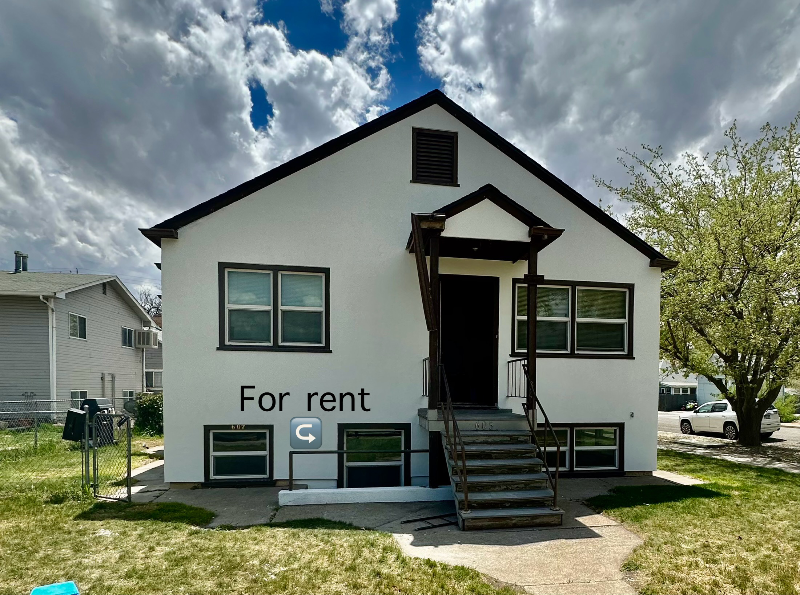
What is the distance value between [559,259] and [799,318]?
794cm

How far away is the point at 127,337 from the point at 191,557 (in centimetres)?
2178

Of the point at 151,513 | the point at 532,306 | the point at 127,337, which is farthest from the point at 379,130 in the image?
the point at 127,337

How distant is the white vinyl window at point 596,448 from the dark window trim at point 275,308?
5238 mm

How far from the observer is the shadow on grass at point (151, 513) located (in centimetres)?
606

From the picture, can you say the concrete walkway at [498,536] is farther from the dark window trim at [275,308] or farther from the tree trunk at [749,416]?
the tree trunk at [749,416]

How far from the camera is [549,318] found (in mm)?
9172

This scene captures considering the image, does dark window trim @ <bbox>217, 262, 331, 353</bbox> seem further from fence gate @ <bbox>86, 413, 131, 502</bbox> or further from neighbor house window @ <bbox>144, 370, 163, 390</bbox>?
neighbor house window @ <bbox>144, 370, 163, 390</bbox>

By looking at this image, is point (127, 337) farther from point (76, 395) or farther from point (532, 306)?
point (532, 306)

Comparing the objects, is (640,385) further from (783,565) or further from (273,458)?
(273,458)


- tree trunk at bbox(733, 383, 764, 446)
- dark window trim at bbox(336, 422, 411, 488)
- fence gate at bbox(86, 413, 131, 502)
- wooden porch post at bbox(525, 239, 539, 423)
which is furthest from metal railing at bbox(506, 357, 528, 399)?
tree trunk at bbox(733, 383, 764, 446)

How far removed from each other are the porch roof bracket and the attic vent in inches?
64.7

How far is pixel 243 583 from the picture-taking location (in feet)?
14.1

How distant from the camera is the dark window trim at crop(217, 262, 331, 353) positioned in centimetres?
809

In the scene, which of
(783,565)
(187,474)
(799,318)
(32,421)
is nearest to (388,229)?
(187,474)
